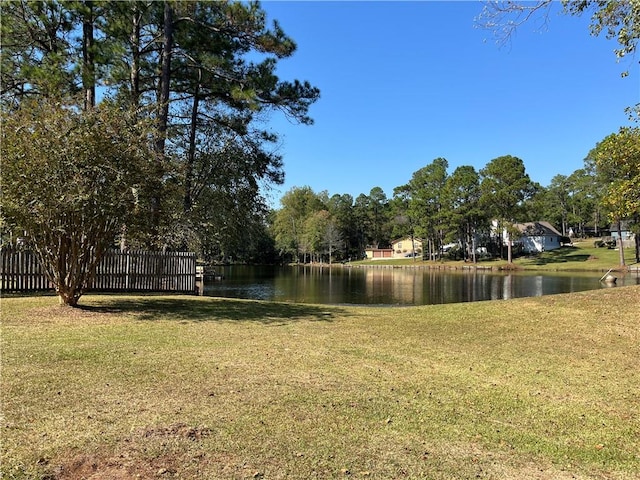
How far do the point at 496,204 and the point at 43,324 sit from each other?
5625cm

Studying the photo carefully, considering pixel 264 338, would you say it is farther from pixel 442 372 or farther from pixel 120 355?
pixel 442 372

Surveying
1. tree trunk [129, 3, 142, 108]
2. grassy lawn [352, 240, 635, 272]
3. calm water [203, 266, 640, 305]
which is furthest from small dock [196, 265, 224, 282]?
grassy lawn [352, 240, 635, 272]

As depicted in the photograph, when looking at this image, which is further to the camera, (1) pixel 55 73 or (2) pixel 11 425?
(1) pixel 55 73

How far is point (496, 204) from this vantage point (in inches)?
2226

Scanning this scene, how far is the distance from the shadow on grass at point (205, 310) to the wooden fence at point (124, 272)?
8.05 ft

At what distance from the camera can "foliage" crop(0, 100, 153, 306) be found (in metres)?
8.11

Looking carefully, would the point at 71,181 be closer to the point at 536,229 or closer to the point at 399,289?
the point at 399,289

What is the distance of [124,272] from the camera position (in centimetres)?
1463

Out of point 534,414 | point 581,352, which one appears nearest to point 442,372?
point 534,414

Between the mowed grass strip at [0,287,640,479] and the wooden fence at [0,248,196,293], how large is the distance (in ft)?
14.6

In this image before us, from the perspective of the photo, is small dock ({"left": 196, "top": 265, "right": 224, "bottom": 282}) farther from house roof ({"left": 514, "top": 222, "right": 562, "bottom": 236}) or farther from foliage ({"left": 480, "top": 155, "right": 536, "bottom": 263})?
house roof ({"left": 514, "top": 222, "right": 562, "bottom": 236})

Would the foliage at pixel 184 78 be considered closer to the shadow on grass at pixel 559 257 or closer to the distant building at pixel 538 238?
the shadow on grass at pixel 559 257

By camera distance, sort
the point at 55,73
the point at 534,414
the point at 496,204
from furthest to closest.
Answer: the point at 496,204 < the point at 55,73 < the point at 534,414

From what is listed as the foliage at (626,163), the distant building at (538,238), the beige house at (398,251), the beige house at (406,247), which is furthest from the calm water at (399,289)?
the beige house at (398,251)
